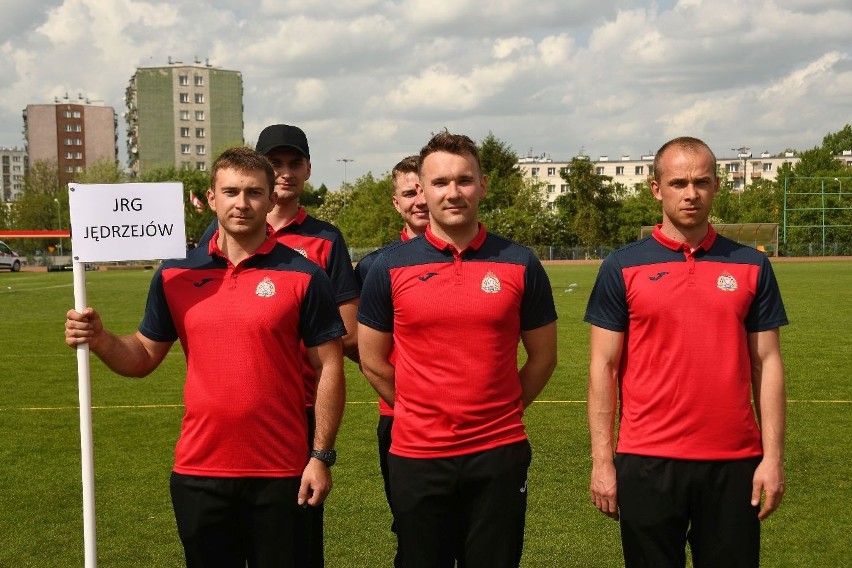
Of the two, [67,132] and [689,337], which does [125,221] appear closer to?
[689,337]

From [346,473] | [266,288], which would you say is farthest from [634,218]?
[266,288]

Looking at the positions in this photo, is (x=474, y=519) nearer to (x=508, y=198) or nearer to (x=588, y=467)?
(x=588, y=467)

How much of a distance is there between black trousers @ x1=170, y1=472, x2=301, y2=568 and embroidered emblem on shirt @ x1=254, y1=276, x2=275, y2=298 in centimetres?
75

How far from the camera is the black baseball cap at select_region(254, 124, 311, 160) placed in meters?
4.79

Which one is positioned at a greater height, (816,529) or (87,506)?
(87,506)

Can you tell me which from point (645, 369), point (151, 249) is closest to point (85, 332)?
point (151, 249)

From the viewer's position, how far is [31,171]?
3666 inches

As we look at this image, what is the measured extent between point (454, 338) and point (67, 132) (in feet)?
497

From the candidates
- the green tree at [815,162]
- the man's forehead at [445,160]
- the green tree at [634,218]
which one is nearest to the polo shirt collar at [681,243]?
the man's forehead at [445,160]

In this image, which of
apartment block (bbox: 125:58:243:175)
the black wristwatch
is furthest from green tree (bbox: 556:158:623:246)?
the black wristwatch

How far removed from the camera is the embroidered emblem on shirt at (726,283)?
371 cm

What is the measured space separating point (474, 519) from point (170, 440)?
6117 millimetres

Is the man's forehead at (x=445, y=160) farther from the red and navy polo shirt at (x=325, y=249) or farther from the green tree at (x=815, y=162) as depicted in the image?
the green tree at (x=815, y=162)

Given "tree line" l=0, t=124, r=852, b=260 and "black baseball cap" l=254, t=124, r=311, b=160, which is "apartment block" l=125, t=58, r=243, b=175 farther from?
"black baseball cap" l=254, t=124, r=311, b=160
